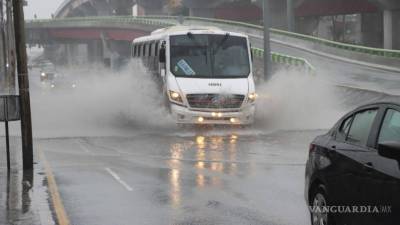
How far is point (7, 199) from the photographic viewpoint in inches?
375

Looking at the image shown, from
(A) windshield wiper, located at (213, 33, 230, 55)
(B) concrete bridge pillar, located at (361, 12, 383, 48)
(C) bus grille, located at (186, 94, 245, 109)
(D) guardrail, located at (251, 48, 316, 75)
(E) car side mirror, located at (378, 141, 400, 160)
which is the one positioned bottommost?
(C) bus grille, located at (186, 94, 245, 109)

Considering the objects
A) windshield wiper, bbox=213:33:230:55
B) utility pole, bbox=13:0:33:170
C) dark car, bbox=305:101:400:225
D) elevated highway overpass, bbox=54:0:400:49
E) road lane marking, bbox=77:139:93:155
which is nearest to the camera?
dark car, bbox=305:101:400:225

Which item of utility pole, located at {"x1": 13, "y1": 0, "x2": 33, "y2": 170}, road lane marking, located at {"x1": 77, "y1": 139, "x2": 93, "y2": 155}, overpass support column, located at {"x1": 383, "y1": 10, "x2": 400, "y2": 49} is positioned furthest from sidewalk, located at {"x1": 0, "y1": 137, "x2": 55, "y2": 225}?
overpass support column, located at {"x1": 383, "y1": 10, "x2": 400, "y2": 49}

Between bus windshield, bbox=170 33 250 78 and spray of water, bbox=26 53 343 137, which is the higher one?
bus windshield, bbox=170 33 250 78

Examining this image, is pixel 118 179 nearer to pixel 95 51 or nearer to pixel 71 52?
pixel 95 51

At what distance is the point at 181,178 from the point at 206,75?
29.1 feet

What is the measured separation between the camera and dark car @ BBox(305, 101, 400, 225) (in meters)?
5.17

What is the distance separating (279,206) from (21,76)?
599 cm

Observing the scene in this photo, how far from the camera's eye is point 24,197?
9.67m

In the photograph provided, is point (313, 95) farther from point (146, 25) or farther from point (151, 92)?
point (146, 25)

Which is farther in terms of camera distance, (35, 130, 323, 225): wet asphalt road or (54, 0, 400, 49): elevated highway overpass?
(54, 0, 400, 49): elevated highway overpass

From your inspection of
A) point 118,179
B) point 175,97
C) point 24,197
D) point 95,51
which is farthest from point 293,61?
point 95,51

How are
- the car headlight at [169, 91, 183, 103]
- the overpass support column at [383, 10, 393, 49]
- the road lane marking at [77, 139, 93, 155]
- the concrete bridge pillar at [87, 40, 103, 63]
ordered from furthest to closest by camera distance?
the concrete bridge pillar at [87, 40, 103, 63]
the overpass support column at [383, 10, 393, 49]
the car headlight at [169, 91, 183, 103]
the road lane marking at [77, 139, 93, 155]

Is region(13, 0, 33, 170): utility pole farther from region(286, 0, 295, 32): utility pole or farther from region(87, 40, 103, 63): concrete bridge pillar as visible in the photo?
region(87, 40, 103, 63): concrete bridge pillar
